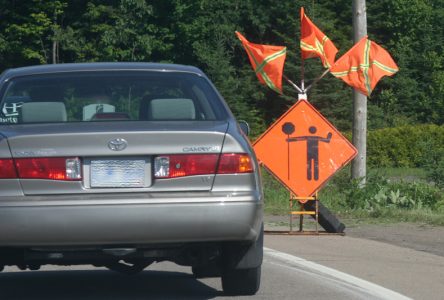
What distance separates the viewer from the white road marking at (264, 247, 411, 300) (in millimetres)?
8875

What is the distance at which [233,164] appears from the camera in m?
7.77

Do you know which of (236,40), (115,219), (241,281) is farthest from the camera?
(236,40)

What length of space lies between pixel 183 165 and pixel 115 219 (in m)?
0.54

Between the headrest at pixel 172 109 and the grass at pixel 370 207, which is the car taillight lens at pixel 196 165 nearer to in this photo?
the headrest at pixel 172 109

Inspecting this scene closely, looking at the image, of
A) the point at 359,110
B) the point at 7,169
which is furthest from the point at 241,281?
the point at 359,110

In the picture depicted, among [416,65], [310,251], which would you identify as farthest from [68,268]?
[416,65]

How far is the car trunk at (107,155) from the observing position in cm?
760

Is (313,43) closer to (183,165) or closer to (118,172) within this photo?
(183,165)

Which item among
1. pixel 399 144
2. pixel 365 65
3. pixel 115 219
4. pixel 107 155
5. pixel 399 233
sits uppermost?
pixel 107 155

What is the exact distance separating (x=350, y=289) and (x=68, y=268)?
3.01m

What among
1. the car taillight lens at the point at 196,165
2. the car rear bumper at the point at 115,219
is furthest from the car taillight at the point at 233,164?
the car rear bumper at the point at 115,219

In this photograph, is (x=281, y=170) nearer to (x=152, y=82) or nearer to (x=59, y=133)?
(x=152, y=82)

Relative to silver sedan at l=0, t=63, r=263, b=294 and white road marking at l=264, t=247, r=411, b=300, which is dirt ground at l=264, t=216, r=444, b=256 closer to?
white road marking at l=264, t=247, r=411, b=300

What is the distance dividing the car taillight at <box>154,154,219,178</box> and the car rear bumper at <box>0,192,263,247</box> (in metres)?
0.14
